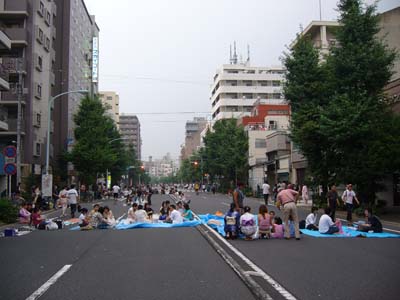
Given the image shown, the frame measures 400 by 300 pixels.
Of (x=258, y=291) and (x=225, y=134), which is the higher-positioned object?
(x=225, y=134)

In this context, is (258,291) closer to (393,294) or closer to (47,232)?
(393,294)

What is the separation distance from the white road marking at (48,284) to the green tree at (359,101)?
1691 cm

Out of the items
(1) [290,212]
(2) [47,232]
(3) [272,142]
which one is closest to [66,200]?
(2) [47,232]

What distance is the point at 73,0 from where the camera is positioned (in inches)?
2211

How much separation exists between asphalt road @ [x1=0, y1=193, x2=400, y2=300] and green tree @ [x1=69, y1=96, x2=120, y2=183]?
3318 centimetres

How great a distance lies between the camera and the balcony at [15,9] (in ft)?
132

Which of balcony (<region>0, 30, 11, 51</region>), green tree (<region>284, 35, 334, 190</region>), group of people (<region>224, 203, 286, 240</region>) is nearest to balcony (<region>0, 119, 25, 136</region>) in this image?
balcony (<region>0, 30, 11, 51</region>)

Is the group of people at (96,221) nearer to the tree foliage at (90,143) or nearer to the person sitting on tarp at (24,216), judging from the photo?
the person sitting on tarp at (24,216)

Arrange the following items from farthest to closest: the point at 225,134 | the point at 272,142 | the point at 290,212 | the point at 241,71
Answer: the point at 241,71 < the point at 225,134 < the point at 272,142 < the point at 290,212

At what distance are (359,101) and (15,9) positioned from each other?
3220 cm

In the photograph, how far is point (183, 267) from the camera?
8891 mm

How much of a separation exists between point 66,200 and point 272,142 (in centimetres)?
3390

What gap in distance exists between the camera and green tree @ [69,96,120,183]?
46.8 meters

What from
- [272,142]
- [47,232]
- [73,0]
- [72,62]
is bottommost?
[47,232]
